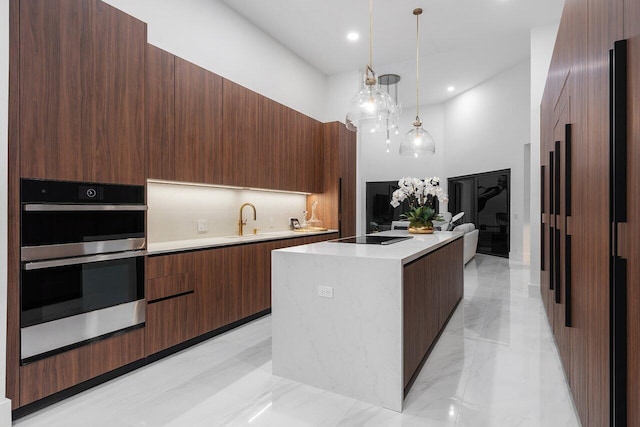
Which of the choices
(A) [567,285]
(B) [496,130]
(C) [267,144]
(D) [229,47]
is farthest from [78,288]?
(B) [496,130]

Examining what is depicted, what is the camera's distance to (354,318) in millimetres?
2148

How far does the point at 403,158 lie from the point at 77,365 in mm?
9069

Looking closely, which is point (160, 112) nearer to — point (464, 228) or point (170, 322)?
point (170, 322)

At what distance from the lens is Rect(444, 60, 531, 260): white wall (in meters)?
6.91

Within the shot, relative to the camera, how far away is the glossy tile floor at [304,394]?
6.27ft

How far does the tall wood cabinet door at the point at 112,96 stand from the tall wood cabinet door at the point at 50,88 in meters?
0.06

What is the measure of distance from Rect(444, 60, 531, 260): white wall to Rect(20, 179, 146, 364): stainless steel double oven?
7082 mm

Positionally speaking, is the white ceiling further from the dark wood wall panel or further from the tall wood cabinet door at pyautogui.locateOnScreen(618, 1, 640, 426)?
the tall wood cabinet door at pyautogui.locateOnScreen(618, 1, 640, 426)

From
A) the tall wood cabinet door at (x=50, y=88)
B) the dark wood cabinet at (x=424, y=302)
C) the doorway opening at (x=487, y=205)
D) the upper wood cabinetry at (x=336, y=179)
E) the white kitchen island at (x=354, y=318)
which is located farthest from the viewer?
the doorway opening at (x=487, y=205)

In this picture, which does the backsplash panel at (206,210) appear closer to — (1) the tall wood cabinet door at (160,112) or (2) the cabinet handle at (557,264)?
(1) the tall wood cabinet door at (160,112)

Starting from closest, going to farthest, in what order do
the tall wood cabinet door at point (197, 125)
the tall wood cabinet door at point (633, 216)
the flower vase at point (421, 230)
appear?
the tall wood cabinet door at point (633, 216)
the tall wood cabinet door at point (197, 125)
the flower vase at point (421, 230)

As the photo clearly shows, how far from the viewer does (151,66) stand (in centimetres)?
277

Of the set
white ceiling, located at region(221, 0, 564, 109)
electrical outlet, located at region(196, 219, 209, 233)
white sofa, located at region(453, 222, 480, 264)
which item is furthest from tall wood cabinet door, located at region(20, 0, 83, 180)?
white sofa, located at region(453, 222, 480, 264)

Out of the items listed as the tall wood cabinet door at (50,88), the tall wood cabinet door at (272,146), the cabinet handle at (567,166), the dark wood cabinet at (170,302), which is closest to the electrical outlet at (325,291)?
the dark wood cabinet at (170,302)
